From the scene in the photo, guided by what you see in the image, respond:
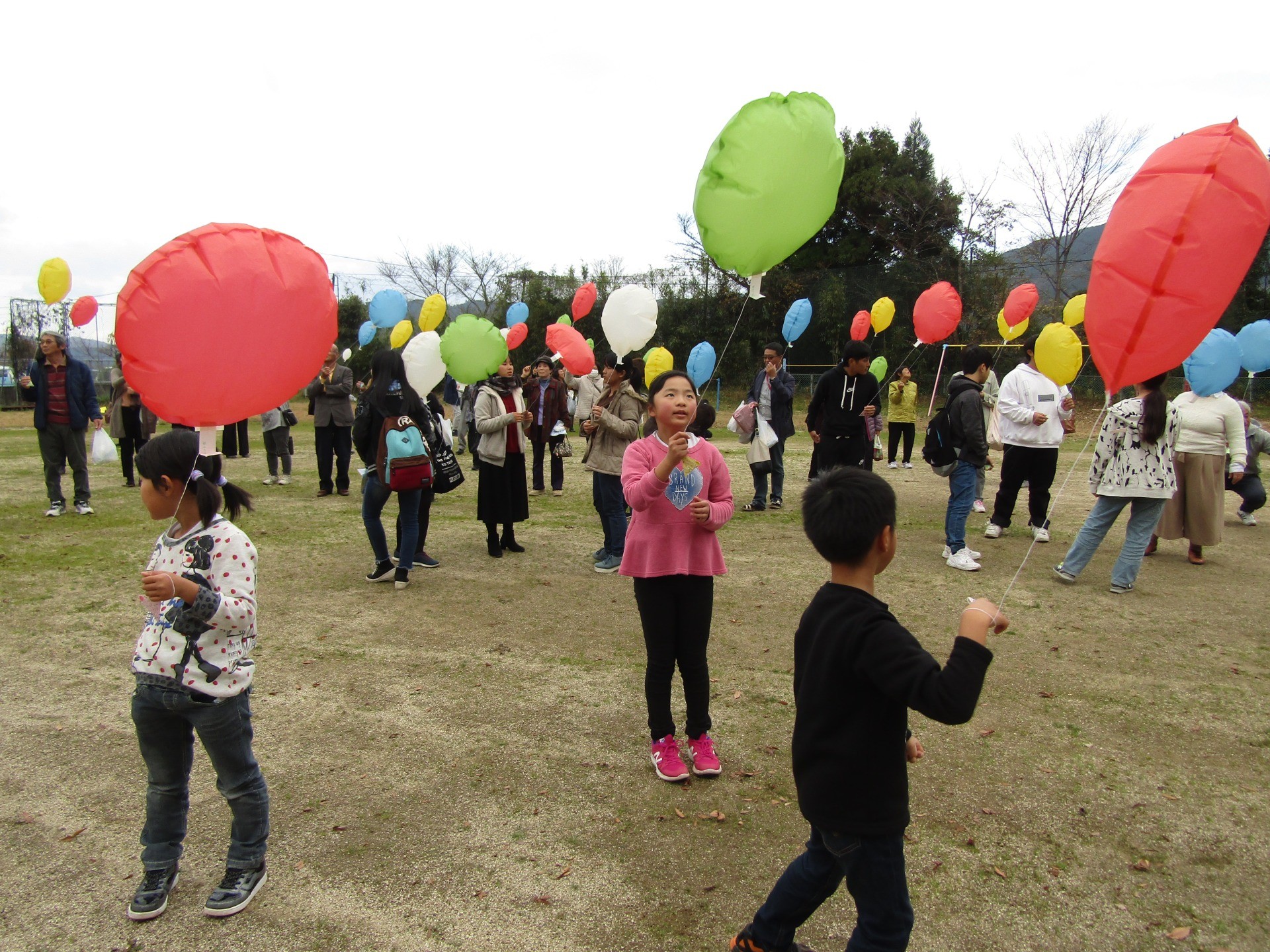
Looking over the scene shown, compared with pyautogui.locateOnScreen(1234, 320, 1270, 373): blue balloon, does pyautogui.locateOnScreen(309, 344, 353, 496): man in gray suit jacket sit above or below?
below

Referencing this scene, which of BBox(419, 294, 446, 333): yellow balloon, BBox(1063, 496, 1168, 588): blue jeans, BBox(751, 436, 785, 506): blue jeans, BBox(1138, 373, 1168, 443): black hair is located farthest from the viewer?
BBox(419, 294, 446, 333): yellow balloon

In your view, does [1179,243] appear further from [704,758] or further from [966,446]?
[966,446]

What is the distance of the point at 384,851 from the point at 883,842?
1.79 m

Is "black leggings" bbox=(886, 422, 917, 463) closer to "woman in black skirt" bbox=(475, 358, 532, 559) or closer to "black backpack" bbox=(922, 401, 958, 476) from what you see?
"black backpack" bbox=(922, 401, 958, 476)

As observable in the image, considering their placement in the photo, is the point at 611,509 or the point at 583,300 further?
the point at 583,300

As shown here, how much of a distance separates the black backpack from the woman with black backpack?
422cm

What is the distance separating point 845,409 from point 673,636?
4774 mm

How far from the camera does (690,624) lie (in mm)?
Result: 3184

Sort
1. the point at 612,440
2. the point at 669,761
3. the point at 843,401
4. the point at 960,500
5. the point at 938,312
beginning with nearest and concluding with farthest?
the point at 669,761 < the point at 612,440 < the point at 960,500 < the point at 843,401 < the point at 938,312

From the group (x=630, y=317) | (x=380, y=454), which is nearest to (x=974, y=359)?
(x=630, y=317)

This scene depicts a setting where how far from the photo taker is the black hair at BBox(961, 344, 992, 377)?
22.0 feet

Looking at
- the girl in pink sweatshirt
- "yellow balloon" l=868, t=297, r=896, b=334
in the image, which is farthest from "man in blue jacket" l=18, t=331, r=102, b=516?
"yellow balloon" l=868, t=297, r=896, b=334

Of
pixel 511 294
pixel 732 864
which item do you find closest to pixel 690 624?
pixel 732 864

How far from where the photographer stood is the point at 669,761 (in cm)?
326
